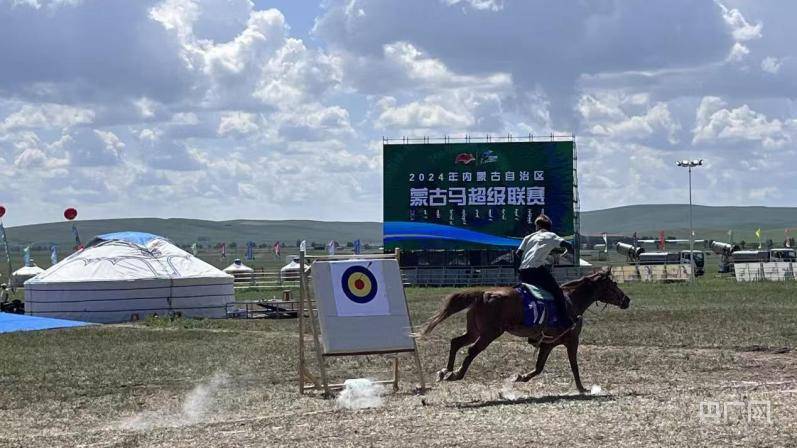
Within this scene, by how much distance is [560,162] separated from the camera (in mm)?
54344

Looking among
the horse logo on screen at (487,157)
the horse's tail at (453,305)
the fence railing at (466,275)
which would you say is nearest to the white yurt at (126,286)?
the horse's tail at (453,305)

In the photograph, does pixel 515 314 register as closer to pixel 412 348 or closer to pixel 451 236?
pixel 412 348

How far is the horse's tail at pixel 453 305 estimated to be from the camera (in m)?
13.9

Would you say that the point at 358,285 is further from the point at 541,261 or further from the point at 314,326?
the point at 541,261

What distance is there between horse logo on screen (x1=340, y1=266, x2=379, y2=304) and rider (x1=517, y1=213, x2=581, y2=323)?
2041mm

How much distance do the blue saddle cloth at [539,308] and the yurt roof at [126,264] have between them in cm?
2140

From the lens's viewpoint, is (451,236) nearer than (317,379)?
No

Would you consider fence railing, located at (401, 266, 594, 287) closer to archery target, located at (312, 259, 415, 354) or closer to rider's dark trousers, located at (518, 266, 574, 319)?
archery target, located at (312, 259, 415, 354)

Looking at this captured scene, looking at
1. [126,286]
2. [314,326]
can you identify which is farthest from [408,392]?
[126,286]

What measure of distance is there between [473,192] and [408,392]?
40449mm

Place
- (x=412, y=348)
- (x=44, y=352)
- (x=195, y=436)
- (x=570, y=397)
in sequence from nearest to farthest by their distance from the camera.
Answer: (x=195, y=436), (x=570, y=397), (x=412, y=348), (x=44, y=352)

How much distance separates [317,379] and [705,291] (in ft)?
107

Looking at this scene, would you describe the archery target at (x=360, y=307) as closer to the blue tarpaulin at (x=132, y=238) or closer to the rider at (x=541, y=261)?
the rider at (x=541, y=261)

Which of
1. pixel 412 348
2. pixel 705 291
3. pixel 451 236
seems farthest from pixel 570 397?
pixel 451 236
